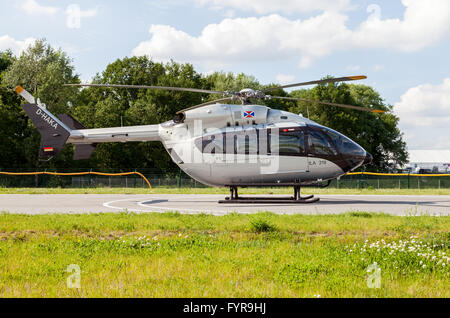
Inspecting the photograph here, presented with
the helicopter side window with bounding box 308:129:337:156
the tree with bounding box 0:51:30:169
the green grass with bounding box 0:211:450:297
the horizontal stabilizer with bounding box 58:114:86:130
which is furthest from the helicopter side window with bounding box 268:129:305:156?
the tree with bounding box 0:51:30:169

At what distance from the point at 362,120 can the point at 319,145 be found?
6160 cm

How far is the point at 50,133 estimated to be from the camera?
778 inches

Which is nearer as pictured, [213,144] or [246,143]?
[246,143]

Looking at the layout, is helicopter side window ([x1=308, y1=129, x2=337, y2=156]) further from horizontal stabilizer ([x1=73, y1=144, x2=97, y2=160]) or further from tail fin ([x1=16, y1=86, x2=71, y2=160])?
tail fin ([x1=16, y1=86, x2=71, y2=160])

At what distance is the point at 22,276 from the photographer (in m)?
5.47

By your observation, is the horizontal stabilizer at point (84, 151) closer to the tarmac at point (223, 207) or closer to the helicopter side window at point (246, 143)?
the tarmac at point (223, 207)

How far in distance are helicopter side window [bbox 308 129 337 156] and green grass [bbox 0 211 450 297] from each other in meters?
6.32

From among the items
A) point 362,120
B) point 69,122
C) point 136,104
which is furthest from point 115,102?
point 362,120

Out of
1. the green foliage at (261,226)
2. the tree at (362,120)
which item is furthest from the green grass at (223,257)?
the tree at (362,120)

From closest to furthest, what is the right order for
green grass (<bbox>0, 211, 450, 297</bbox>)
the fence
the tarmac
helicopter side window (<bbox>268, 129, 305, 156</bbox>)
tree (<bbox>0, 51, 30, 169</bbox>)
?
green grass (<bbox>0, 211, 450, 297</bbox>) < the tarmac < helicopter side window (<bbox>268, 129, 305, 156</bbox>) < the fence < tree (<bbox>0, 51, 30, 169</bbox>)

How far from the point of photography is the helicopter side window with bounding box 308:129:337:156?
1650cm

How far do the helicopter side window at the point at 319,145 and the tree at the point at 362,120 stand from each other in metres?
48.1

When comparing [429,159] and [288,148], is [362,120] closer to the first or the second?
[429,159]
